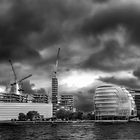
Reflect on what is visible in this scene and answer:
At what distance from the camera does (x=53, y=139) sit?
87062 millimetres

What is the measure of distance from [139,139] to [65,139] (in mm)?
18108

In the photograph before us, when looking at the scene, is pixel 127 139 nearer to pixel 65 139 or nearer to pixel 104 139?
pixel 104 139

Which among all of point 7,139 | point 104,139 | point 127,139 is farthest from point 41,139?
point 127,139

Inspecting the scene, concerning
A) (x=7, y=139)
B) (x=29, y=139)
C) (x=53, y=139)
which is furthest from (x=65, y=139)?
(x=7, y=139)

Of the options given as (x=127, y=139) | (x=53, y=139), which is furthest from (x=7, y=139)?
(x=127, y=139)

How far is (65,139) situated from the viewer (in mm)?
87750

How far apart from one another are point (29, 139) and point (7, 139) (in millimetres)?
5508

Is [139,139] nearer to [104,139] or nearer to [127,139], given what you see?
[127,139]

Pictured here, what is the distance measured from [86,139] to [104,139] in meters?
4.86

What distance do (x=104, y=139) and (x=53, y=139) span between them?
494 inches

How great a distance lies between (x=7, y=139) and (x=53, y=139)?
38.4 ft

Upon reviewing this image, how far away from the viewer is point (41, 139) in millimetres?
87938

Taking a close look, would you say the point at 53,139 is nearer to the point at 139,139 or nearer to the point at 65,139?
the point at 65,139

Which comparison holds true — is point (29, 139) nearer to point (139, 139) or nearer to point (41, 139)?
point (41, 139)
